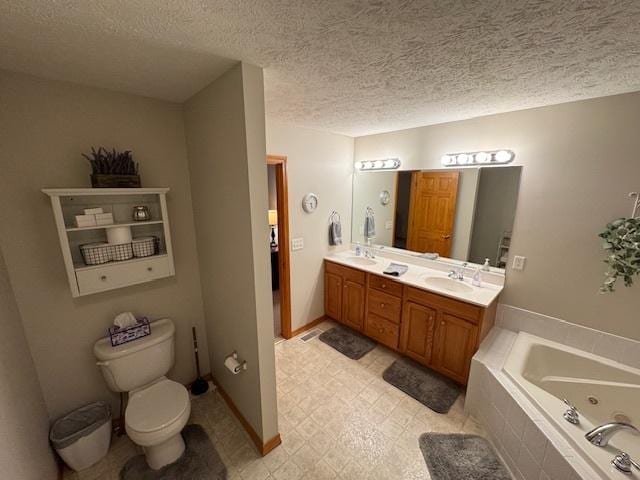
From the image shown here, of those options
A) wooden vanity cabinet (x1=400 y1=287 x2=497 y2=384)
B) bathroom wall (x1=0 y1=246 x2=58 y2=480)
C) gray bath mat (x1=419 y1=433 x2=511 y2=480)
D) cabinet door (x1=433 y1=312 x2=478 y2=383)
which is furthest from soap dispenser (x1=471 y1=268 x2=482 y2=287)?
bathroom wall (x1=0 y1=246 x2=58 y2=480)

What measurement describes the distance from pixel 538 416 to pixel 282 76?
7.96ft

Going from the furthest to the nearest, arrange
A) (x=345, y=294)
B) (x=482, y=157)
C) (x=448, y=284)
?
(x=345, y=294) < (x=448, y=284) < (x=482, y=157)

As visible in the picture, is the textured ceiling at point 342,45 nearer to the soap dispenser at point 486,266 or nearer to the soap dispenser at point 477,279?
the soap dispenser at point 486,266

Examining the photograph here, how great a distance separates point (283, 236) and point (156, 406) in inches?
65.4

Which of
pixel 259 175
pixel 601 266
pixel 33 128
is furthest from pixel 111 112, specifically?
pixel 601 266

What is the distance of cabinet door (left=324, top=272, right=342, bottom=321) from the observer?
121 inches

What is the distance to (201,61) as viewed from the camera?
4.06 feet

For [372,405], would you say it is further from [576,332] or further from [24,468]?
[24,468]

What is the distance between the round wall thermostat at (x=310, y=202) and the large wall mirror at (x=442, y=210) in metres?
0.73

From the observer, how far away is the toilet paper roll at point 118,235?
159 centimetres

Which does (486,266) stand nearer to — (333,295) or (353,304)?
(353,304)

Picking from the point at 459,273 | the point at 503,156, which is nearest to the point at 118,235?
the point at 459,273

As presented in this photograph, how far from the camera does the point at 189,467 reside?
160 centimetres

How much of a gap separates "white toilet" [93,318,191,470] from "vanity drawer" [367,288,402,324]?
72.1 inches
